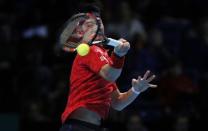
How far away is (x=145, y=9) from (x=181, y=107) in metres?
2.89

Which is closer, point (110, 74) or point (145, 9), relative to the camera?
point (110, 74)

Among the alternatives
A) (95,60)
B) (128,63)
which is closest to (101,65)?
(95,60)

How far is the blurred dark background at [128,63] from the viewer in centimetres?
1066

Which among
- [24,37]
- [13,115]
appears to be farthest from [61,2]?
[13,115]

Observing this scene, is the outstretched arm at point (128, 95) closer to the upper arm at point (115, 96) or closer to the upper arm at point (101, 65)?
the upper arm at point (115, 96)

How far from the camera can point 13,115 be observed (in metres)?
10.6

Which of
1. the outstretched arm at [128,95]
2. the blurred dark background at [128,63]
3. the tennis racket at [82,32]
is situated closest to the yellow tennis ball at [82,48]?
the tennis racket at [82,32]

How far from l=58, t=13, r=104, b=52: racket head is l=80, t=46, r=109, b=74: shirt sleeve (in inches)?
4.6

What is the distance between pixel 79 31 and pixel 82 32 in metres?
0.04

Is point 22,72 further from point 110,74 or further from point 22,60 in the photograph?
point 110,74

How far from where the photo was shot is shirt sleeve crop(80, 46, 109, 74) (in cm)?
610

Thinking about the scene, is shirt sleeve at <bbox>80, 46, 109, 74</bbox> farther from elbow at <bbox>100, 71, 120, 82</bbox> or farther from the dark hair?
the dark hair

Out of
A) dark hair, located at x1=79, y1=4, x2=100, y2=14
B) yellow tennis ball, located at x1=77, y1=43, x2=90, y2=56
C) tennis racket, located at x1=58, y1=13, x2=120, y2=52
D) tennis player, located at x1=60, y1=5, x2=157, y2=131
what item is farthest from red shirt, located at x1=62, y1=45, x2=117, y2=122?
dark hair, located at x1=79, y1=4, x2=100, y2=14

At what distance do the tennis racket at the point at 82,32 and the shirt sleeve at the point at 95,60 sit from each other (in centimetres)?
10
